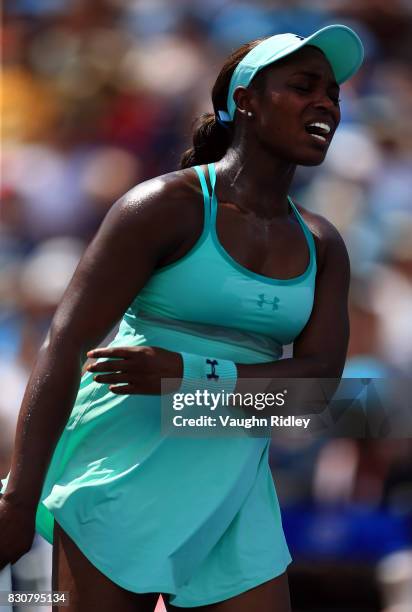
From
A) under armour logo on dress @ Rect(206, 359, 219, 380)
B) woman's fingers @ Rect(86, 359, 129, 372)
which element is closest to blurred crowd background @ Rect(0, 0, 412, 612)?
under armour logo on dress @ Rect(206, 359, 219, 380)

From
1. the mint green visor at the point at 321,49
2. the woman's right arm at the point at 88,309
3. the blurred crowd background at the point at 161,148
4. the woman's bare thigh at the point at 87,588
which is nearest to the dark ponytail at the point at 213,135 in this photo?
the mint green visor at the point at 321,49

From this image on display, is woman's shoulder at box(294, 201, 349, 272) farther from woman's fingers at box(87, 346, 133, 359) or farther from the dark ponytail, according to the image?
woman's fingers at box(87, 346, 133, 359)

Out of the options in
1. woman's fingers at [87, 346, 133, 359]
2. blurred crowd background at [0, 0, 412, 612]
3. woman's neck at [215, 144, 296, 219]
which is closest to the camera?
woman's fingers at [87, 346, 133, 359]

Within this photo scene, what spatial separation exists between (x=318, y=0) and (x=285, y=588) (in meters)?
2.42

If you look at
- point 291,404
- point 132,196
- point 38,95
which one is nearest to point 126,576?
point 291,404

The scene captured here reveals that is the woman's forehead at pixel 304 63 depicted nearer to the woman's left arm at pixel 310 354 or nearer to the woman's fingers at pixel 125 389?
the woman's left arm at pixel 310 354

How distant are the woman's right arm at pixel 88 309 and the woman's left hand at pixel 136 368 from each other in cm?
6

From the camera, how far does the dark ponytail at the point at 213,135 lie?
2.04 metres

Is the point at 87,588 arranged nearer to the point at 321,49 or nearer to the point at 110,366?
the point at 110,366

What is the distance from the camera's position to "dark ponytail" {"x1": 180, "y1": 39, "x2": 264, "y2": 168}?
2.04m

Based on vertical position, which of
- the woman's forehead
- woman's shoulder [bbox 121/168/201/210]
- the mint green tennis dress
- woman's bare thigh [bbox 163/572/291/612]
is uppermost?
the woman's forehead

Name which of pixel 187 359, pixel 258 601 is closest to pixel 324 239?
pixel 187 359

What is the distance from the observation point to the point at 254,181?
1908mm

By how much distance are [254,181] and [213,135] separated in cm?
21
